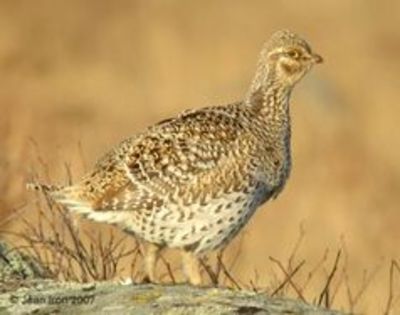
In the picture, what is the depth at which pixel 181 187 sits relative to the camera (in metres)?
10.8

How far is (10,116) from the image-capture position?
1439 cm

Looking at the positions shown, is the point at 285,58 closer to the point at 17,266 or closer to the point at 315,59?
the point at 315,59

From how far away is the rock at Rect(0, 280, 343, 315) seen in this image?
8672mm

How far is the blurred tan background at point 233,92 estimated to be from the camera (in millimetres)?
20250

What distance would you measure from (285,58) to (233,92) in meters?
20.0

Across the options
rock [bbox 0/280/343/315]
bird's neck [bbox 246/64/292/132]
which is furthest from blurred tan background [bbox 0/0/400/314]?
rock [bbox 0/280/343/315]

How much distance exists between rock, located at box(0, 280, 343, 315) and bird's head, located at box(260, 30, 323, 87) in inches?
116

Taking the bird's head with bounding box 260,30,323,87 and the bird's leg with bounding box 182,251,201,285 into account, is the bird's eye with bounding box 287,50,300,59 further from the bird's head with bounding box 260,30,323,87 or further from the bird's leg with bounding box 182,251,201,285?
the bird's leg with bounding box 182,251,201,285

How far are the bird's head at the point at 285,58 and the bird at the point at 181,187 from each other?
0.93 meters

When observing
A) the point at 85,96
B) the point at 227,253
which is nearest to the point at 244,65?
the point at 85,96

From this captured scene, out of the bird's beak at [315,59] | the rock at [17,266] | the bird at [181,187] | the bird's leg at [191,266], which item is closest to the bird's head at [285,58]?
the bird's beak at [315,59]

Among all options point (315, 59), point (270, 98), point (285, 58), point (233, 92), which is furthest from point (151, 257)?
point (233, 92)

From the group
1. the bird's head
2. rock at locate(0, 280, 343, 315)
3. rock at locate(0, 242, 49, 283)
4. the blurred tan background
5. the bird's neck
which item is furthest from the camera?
the blurred tan background

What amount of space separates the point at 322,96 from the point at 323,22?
9278 millimetres
